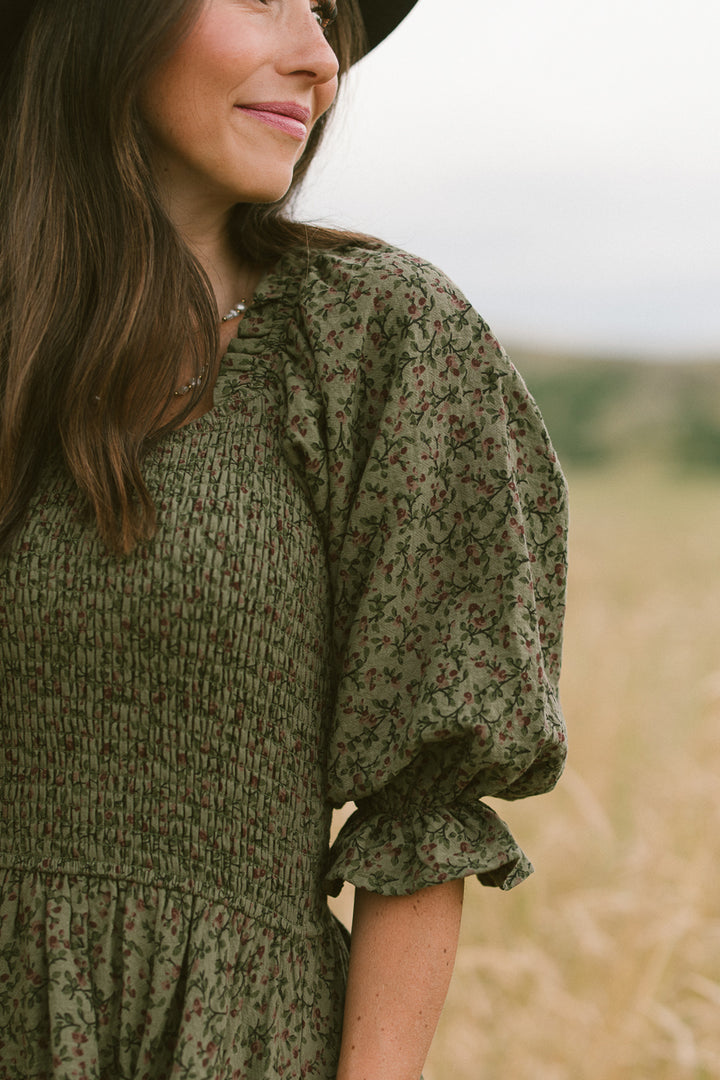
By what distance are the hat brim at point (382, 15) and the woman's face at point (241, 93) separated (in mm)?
243

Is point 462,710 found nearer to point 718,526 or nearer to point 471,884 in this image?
point 471,884

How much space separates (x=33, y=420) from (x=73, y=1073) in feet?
2.18

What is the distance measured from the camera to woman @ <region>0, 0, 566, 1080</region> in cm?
114

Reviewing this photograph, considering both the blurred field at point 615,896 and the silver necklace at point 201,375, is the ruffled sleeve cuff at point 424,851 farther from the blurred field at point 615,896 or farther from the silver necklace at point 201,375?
the blurred field at point 615,896

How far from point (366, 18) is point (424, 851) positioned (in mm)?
1090

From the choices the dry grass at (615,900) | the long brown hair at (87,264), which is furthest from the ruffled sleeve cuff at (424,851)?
the dry grass at (615,900)

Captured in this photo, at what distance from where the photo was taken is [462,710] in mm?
1116

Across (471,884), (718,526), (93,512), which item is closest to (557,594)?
(93,512)

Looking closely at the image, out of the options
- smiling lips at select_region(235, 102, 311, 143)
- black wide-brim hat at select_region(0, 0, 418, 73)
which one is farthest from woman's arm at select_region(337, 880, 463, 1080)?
black wide-brim hat at select_region(0, 0, 418, 73)

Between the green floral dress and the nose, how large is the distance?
28cm

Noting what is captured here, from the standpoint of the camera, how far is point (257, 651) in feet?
3.78

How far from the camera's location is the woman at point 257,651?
1.14 m

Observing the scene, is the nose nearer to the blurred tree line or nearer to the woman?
the woman

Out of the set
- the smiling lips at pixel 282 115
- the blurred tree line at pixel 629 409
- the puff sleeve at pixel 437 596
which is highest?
the blurred tree line at pixel 629 409
